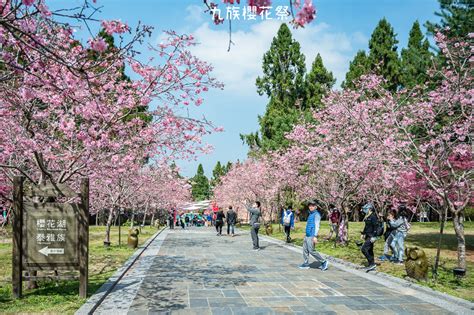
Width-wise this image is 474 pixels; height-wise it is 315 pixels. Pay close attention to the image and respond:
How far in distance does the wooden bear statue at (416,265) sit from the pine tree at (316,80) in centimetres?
3454

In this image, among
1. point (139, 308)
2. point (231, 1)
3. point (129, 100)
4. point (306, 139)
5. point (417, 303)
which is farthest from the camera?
point (306, 139)

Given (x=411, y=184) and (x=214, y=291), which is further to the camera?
(x=411, y=184)

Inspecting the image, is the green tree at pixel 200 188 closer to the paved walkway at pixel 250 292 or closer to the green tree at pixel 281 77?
the green tree at pixel 281 77

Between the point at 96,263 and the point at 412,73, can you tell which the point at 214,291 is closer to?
the point at 96,263

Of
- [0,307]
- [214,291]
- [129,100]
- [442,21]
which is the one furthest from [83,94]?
[442,21]

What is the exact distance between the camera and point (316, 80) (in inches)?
1793

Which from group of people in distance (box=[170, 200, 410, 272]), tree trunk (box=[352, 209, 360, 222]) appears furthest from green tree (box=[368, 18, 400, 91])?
group of people in distance (box=[170, 200, 410, 272])

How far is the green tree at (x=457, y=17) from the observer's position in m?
15.9

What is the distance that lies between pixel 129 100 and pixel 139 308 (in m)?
4.96

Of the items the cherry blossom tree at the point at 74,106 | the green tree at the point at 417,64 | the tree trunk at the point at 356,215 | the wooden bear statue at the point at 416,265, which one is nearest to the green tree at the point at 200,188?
the tree trunk at the point at 356,215

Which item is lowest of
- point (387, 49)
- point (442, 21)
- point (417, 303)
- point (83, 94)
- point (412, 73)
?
point (417, 303)

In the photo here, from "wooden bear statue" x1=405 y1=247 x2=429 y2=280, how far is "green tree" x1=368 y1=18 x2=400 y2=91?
37.3m

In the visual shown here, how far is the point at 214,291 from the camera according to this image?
28.0 ft

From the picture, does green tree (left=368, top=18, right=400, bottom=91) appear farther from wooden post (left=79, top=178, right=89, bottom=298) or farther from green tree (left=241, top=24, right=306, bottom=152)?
wooden post (left=79, top=178, right=89, bottom=298)
